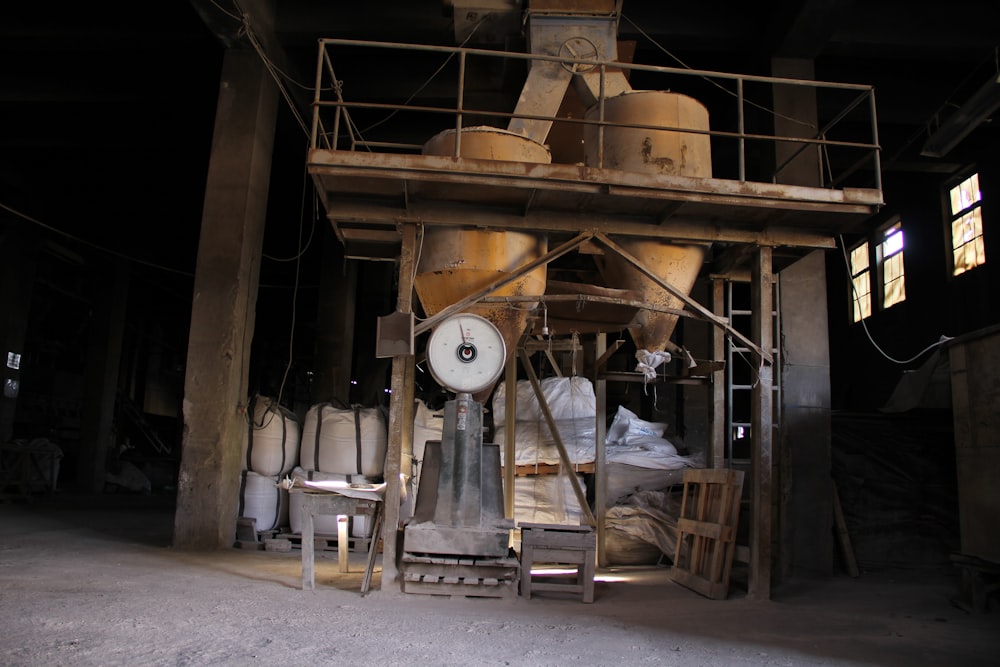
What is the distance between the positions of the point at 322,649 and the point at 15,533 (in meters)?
7.05

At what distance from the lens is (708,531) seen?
734cm

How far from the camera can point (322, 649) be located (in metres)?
4.37

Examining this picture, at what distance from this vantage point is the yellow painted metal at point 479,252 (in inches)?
269

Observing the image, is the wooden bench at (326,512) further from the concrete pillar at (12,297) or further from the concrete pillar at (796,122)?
the concrete pillar at (12,297)

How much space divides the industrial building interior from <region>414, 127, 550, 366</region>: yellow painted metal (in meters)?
0.03

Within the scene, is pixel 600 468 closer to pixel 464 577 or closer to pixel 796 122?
pixel 464 577

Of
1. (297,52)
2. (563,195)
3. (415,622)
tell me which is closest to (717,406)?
(563,195)

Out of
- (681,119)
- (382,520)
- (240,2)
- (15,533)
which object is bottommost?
(15,533)

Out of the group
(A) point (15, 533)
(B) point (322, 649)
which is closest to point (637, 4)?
(B) point (322, 649)

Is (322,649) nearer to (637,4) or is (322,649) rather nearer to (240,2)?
(240,2)

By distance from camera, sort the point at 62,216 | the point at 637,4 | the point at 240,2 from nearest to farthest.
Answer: the point at 240,2 < the point at 637,4 < the point at 62,216

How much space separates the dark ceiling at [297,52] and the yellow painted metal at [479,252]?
2428 mm

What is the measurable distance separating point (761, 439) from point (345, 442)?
5.56 metres

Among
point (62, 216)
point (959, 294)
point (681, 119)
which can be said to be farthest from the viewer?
point (62, 216)
